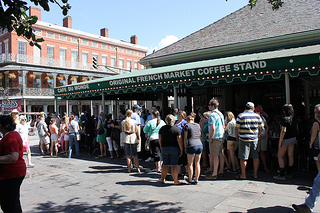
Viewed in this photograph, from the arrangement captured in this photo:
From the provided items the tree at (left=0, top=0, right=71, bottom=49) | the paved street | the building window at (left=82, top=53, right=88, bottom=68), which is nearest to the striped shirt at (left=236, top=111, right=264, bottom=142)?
the paved street

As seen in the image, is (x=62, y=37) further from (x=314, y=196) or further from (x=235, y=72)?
(x=314, y=196)

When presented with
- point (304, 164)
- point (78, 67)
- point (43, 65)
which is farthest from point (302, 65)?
point (78, 67)

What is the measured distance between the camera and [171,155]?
232 inches

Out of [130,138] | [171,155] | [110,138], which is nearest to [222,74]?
[171,155]

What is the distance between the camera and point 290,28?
37.3 ft

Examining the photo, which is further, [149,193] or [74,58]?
[74,58]

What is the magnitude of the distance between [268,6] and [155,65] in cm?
720

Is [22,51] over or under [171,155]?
over

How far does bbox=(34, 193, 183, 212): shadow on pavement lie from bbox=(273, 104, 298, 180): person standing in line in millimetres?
2965

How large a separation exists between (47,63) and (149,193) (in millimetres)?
30916

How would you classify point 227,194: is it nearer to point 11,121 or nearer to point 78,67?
point 11,121

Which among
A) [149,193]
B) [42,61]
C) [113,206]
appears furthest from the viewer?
Result: [42,61]

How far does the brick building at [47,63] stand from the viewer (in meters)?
29.5

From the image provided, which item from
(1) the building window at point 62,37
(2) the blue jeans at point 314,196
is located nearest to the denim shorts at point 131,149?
(2) the blue jeans at point 314,196
